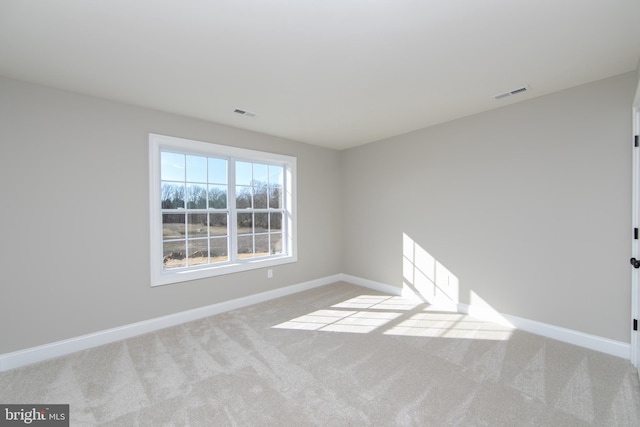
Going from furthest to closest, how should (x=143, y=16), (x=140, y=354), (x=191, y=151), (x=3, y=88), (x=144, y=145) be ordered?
(x=191, y=151), (x=144, y=145), (x=140, y=354), (x=3, y=88), (x=143, y=16)

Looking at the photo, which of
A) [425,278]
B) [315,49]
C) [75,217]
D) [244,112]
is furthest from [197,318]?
[315,49]

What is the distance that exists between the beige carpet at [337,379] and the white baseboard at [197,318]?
0.11 m

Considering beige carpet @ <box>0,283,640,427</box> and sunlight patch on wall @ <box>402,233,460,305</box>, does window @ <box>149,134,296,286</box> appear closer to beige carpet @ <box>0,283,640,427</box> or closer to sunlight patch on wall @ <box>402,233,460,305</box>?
beige carpet @ <box>0,283,640,427</box>

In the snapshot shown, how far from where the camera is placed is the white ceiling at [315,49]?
5.49 feet

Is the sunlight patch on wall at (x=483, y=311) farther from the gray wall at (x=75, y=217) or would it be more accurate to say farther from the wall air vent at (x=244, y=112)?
the wall air vent at (x=244, y=112)

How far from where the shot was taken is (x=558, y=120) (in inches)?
112

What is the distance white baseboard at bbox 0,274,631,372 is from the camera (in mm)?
2484

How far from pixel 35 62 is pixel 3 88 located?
55cm

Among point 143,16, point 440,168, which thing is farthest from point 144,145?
point 440,168

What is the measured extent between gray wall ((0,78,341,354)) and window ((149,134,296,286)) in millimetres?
134

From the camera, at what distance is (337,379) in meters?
2.24

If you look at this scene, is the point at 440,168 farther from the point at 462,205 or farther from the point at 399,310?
the point at 399,310

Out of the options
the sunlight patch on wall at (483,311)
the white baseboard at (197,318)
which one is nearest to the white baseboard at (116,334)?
the white baseboard at (197,318)

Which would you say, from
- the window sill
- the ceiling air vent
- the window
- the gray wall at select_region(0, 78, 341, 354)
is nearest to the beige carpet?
the gray wall at select_region(0, 78, 341, 354)
